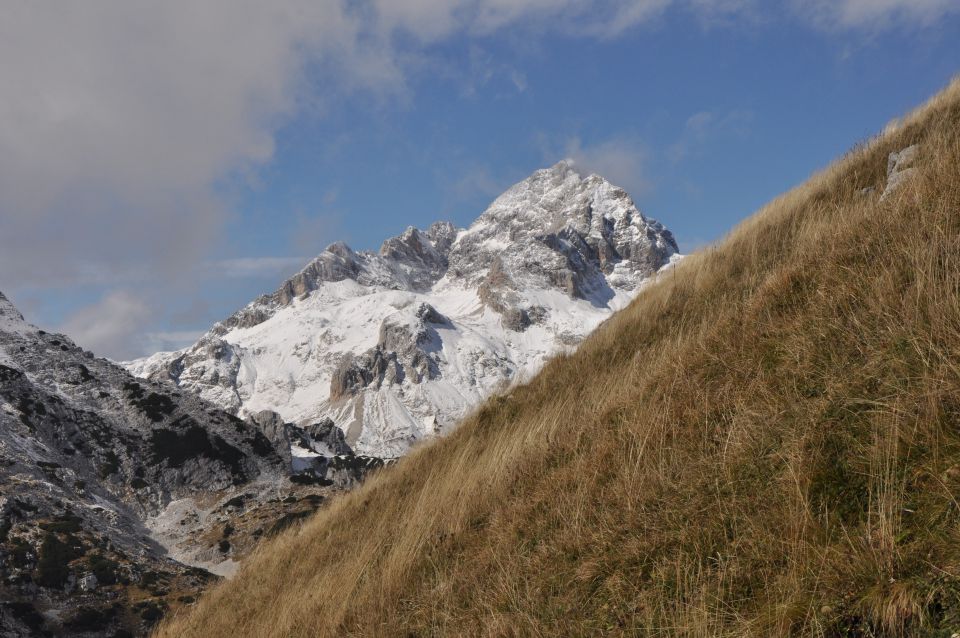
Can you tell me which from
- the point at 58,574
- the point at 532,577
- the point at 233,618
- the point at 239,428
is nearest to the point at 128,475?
the point at 239,428

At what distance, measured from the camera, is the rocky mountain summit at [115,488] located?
39281 mm

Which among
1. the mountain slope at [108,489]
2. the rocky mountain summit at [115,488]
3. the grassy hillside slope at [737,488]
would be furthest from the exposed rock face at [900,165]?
the rocky mountain summit at [115,488]

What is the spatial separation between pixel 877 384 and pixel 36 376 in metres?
99.1

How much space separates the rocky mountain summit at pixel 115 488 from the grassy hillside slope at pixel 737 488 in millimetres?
39979

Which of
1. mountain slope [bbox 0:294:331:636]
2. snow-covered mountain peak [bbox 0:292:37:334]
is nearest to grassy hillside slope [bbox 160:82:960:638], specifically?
mountain slope [bbox 0:294:331:636]

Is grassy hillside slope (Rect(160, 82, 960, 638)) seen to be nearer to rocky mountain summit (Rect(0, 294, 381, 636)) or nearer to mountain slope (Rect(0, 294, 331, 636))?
mountain slope (Rect(0, 294, 331, 636))

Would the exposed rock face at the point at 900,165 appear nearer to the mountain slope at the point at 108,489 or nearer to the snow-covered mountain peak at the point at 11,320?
the mountain slope at the point at 108,489

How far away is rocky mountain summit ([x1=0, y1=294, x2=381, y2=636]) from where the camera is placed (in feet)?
129

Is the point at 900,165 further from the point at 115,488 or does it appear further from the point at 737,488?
the point at 115,488

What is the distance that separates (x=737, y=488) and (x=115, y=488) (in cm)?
8318

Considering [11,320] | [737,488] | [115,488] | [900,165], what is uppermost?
[11,320]

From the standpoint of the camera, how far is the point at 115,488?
228 feet

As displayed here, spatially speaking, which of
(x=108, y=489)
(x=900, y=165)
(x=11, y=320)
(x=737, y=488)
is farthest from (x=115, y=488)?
(x=737, y=488)

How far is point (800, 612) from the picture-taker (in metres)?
2.34
